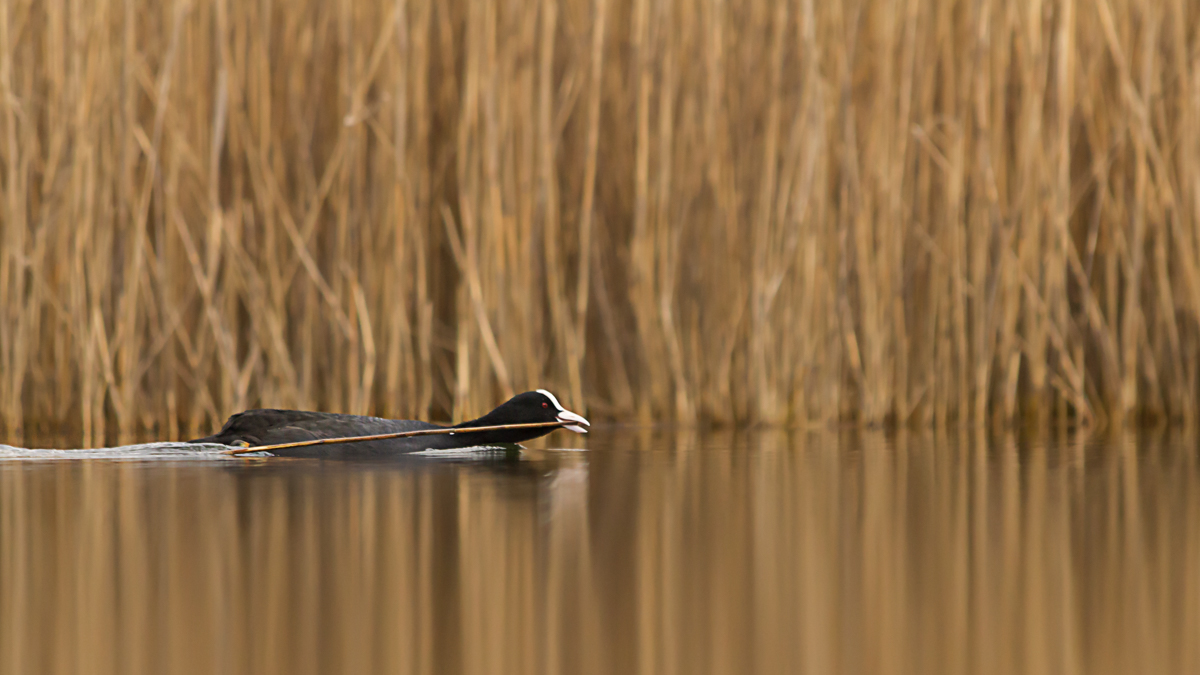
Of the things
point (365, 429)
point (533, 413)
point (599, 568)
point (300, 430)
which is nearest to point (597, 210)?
point (533, 413)

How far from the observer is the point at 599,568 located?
80.2 inches

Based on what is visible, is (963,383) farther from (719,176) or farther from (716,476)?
(716,476)

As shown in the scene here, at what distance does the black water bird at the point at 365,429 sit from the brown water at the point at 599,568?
196 millimetres

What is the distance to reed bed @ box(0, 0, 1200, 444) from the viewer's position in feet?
14.9

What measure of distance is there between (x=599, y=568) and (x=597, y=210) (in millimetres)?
3029

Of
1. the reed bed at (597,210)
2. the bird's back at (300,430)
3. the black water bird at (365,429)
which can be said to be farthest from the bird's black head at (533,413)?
the reed bed at (597,210)

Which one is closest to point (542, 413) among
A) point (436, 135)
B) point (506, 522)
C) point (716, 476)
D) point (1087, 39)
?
point (716, 476)

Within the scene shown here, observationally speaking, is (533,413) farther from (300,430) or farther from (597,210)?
(597,210)

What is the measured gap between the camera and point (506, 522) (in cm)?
249

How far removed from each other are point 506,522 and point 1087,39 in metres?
3.47

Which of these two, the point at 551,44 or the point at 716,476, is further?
the point at 551,44

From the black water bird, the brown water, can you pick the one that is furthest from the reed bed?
the brown water

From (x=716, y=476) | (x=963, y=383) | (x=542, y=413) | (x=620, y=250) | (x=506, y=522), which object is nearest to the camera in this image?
(x=506, y=522)

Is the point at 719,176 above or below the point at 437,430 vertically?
above
